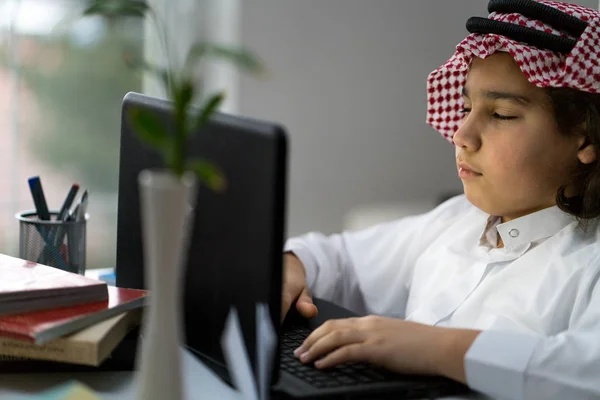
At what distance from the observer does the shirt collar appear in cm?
120

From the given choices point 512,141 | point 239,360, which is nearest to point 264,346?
point 239,360

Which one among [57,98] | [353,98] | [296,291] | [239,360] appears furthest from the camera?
[353,98]

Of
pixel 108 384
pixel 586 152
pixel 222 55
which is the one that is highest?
pixel 222 55

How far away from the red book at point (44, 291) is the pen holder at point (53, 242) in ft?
0.63

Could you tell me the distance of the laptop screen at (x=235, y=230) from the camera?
2.68ft

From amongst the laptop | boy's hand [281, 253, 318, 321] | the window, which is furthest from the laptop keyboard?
the window

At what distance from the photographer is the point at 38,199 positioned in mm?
1267

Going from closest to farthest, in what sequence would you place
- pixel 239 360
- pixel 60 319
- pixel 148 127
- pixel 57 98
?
pixel 148 127 → pixel 239 360 → pixel 60 319 → pixel 57 98

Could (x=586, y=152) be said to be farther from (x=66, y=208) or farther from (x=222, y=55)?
(x=66, y=208)

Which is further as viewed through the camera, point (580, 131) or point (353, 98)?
point (353, 98)

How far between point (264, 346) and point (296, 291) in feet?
1.38

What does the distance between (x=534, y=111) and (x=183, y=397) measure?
69 centimetres

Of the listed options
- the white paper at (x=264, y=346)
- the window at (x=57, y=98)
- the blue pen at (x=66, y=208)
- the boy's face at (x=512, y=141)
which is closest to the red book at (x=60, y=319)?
the white paper at (x=264, y=346)

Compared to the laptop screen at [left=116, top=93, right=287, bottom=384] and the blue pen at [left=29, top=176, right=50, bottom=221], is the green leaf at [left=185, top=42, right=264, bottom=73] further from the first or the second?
the blue pen at [left=29, top=176, right=50, bottom=221]
